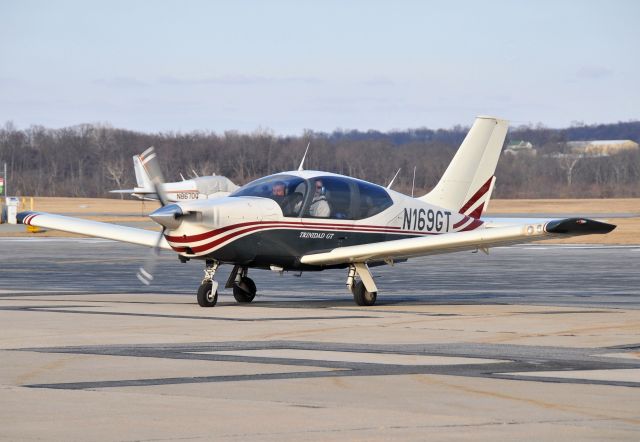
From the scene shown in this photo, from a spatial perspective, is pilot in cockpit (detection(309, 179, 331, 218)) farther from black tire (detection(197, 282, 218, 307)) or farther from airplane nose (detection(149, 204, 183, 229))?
airplane nose (detection(149, 204, 183, 229))

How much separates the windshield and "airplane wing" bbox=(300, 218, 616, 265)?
85cm

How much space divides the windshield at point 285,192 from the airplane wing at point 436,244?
85 cm

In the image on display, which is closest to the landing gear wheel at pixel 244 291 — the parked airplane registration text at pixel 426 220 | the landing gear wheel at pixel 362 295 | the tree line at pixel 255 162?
the landing gear wheel at pixel 362 295

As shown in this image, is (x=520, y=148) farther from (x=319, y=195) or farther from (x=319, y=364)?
(x=319, y=364)

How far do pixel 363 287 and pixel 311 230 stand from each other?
4.26ft

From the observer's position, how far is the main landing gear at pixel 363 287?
19.5m

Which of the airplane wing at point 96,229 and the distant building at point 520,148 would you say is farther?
the distant building at point 520,148

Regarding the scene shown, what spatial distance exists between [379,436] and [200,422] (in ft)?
4.23

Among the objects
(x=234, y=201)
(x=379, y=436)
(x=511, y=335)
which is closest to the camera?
(x=379, y=436)

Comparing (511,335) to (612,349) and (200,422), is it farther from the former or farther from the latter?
(200,422)

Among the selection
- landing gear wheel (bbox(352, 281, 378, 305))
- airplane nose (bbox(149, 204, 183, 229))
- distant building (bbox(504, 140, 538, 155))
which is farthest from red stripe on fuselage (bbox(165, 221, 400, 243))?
distant building (bbox(504, 140, 538, 155))

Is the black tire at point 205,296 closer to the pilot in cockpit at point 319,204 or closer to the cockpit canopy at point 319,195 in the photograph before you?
the cockpit canopy at point 319,195

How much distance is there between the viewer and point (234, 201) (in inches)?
739

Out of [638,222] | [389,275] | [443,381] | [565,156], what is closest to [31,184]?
[565,156]
